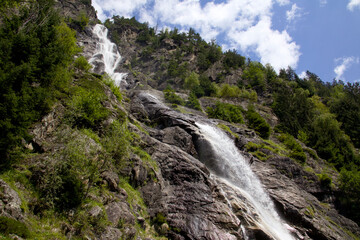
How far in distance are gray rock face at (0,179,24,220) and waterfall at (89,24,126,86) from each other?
6236 centimetres

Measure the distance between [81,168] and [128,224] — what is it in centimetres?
460

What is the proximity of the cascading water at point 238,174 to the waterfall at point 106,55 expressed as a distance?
49376 mm

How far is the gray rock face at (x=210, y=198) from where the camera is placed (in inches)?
643

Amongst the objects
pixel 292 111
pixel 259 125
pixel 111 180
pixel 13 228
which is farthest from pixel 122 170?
pixel 292 111

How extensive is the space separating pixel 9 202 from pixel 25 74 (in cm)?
738

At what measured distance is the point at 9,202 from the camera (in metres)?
8.80

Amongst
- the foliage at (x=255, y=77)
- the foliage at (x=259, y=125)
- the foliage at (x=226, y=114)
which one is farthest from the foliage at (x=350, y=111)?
the foliage at (x=226, y=114)

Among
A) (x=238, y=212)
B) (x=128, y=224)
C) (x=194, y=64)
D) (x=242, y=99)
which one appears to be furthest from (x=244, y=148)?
(x=194, y=64)

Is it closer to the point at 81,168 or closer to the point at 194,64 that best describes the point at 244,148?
the point at 81,168

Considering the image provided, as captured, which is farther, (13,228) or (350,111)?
(350,111)

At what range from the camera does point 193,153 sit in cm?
2823

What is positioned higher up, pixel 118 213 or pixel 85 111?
pixel 85 111

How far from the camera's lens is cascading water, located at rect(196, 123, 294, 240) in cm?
2286

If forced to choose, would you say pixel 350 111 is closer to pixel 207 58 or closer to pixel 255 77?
pixel 255 77
